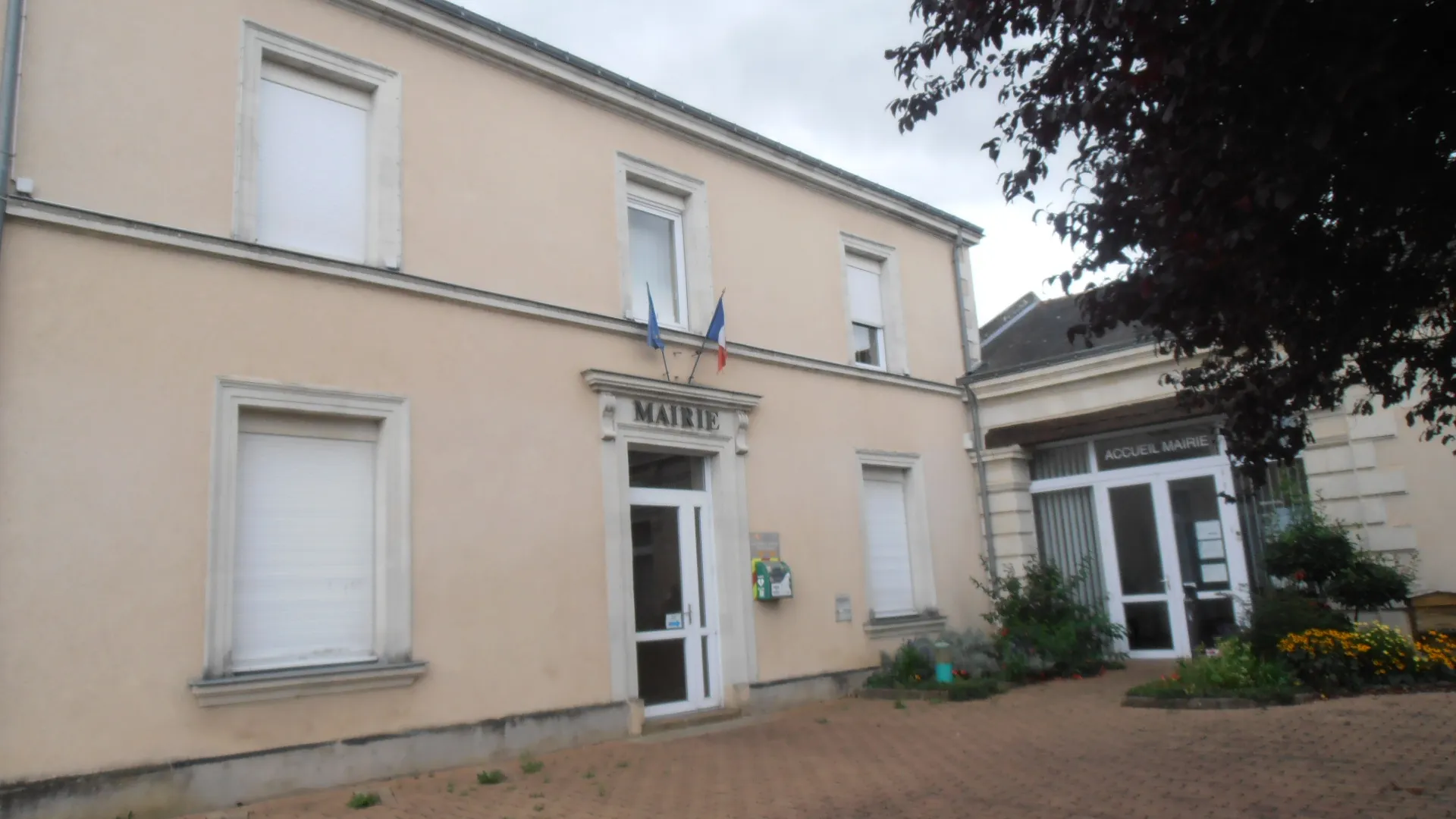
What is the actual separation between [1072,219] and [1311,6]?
1.49 m

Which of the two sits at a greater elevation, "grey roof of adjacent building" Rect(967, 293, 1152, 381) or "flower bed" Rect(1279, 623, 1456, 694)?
"grey roof of adjacent building" Rect(967, 293, 1152, 381)

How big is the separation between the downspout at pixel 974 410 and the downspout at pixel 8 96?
1079cm

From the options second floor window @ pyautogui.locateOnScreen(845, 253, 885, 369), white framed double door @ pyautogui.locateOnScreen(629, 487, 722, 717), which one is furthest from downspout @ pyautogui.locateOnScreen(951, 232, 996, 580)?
white framed double door @ pyautogui.locateOnScreen(629, 487, 722, 717)

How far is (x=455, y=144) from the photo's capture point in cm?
904

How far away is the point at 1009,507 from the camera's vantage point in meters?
13.8

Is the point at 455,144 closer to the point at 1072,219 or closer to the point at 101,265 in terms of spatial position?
the point at 101,265

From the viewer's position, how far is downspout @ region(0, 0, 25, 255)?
21.2ft

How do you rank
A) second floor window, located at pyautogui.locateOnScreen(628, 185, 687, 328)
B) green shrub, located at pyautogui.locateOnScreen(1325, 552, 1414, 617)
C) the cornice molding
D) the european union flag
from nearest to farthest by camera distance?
the cornice molding < the european union flag < green shrub, located at pyautogui.locateOnScreen(1325, 552, 1414, 617) < second floor window, located at pyautogui.locateOnScreen(628, 185, 687, 328)

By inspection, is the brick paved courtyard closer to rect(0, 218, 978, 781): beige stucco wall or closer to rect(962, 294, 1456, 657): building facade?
rect(0, 218, 978, 781): beige stucco wall

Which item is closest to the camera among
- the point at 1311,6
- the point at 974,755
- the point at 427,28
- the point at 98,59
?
the point at 1311,6

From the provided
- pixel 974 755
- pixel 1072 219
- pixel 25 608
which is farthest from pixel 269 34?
pixel 974 755

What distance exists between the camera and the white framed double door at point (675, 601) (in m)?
9.82

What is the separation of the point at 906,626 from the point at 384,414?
21.8 feet

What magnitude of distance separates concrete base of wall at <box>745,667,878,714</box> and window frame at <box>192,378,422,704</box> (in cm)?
376
